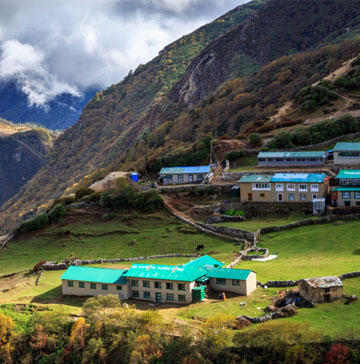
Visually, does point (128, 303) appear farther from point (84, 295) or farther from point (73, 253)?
point (73, 253)

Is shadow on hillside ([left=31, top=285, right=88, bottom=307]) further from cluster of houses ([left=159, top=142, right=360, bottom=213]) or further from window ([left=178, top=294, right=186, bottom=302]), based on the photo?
cluster of houses ([left=159, top=142, right=360, bottom=213])

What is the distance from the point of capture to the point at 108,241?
71.6m

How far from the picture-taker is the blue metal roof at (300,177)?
7179 centimetres

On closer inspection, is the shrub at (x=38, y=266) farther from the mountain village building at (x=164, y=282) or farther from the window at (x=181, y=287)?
the window at (x=181, y=287)

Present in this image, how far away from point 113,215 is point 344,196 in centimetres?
3465

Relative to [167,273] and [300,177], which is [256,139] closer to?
[300,177]

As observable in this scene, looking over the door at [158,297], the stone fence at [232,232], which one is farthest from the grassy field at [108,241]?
the door at [158,297]

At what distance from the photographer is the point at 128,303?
4600 cm

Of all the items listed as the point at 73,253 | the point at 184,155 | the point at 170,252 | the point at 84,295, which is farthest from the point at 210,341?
the point at 184,155

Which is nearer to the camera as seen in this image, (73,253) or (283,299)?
(283,299)

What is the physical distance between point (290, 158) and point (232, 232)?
25.2 m

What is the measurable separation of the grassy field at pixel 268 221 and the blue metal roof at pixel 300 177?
5221mm

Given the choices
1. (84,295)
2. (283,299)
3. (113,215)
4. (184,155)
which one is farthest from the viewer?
(184,155)

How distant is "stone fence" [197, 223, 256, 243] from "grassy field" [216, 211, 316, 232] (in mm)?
1326
